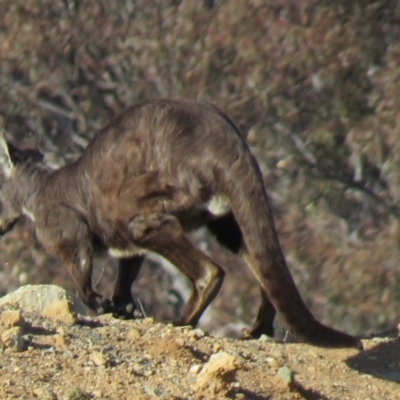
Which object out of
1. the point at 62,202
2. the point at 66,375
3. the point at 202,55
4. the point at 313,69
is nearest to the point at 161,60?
the point at 202,55

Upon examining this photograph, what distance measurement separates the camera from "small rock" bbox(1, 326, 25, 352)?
755cm

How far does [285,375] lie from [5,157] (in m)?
4.30

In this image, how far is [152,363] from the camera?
778 centimetres

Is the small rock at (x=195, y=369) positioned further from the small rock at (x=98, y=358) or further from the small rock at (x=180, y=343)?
the small rock at (x=98, y=358)

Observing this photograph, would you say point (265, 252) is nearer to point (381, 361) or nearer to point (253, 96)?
point (381, 361)

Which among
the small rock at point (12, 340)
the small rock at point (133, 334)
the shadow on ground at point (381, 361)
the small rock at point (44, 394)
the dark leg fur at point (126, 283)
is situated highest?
the small rock at point (44, 394)

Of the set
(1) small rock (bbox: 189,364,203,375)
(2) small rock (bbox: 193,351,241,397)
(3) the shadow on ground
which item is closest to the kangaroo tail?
(3) the shadow on ground

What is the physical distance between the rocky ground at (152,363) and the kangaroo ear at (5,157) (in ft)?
6.77

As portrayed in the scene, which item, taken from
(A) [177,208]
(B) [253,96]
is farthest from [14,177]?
(B) [253,96]

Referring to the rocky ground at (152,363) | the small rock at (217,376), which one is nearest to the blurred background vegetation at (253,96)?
the rocky ground at (152,363)

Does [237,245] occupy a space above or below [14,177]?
above

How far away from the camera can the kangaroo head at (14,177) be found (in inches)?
447

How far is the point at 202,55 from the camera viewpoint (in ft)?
45.9

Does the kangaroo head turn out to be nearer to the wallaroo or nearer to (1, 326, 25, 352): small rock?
the wallaroo
